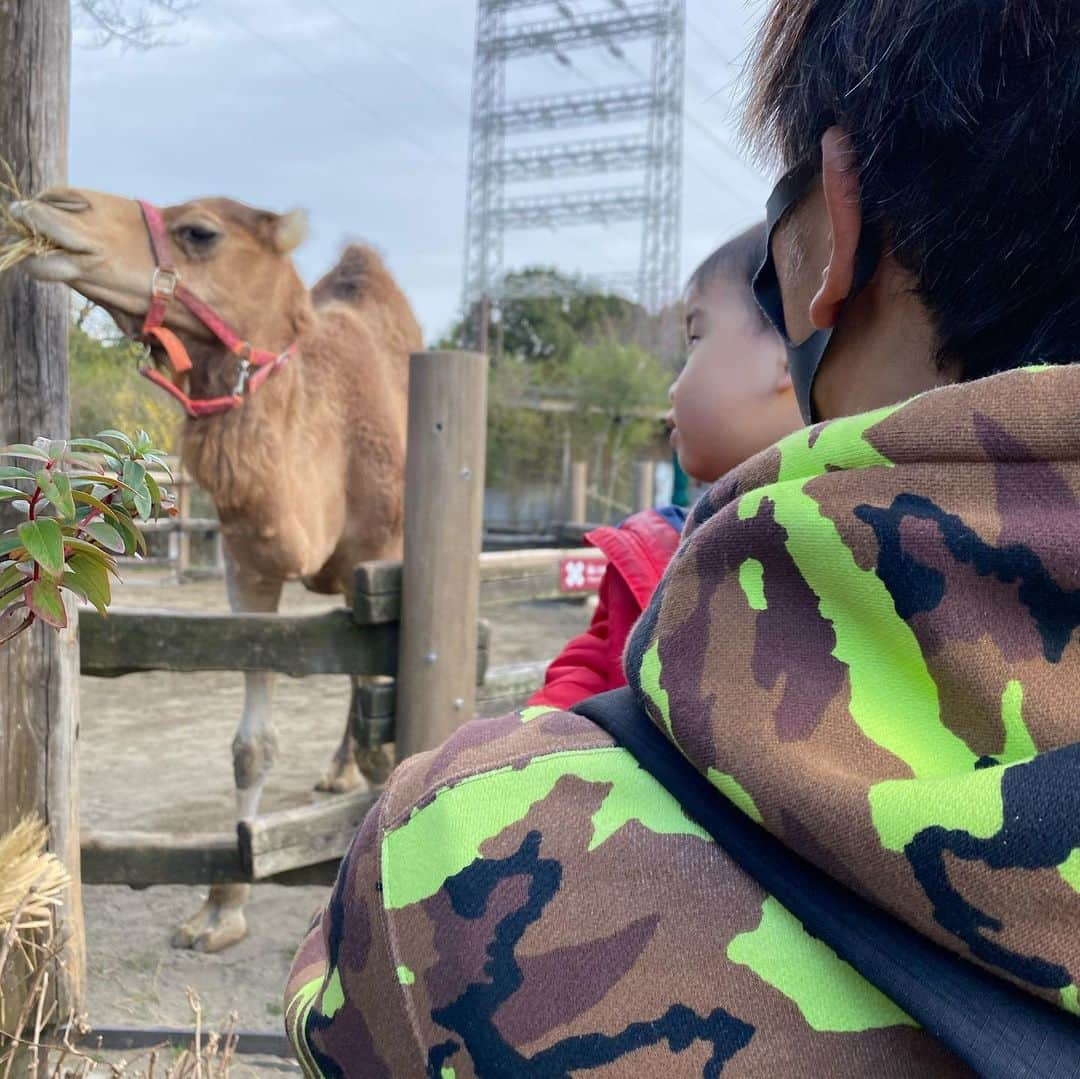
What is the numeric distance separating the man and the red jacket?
1050 millimetres

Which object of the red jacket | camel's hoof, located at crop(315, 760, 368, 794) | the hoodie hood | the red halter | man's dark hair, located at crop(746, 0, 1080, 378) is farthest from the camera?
camel's hoof, located at crop(315, 760, 368, 794)

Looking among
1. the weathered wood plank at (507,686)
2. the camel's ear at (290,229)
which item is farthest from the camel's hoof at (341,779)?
the camel's ear at (290,229)

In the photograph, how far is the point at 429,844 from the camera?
57cm

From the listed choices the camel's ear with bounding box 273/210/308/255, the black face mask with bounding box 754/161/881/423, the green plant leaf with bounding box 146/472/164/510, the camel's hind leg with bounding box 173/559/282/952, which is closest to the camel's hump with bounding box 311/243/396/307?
the camel's ear with bounding box 273/210/308/255

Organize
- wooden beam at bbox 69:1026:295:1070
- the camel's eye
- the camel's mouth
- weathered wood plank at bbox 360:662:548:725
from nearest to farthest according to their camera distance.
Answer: the camel's mouth → wooden beam at bbox 69:1026:295:1070 → the camel's eye → weathered wood plank at bbox 360:662:548:725

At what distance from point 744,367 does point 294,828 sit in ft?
5.67

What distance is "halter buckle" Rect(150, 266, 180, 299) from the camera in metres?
2.87

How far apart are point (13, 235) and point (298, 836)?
64.4 inches

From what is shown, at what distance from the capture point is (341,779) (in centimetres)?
476

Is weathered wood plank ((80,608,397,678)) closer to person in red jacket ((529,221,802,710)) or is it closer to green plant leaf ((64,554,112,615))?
person in red jacket ((529,221,802,710))

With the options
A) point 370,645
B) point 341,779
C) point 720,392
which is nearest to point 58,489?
point 720,392

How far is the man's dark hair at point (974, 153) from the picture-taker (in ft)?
1.92

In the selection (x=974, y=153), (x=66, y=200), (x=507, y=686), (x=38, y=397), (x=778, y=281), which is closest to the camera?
(x=974, y=153)

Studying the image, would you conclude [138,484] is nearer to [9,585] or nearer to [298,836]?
[9,585]
